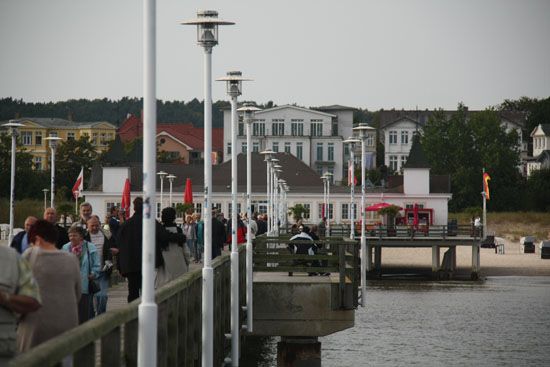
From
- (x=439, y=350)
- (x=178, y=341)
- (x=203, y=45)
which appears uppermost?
(x=203, y=45)

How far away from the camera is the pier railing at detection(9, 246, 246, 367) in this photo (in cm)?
840

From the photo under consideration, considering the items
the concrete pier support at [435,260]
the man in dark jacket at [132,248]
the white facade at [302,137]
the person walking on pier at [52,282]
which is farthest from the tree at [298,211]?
the person walking on pier at [52,282]

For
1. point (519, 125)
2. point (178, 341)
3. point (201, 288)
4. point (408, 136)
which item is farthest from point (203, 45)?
point (519, 125)

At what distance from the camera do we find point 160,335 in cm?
1244

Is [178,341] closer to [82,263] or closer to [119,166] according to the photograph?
[82,263]

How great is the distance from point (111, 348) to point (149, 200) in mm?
1415

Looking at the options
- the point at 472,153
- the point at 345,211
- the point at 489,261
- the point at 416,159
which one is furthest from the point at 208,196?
the point at 472,153

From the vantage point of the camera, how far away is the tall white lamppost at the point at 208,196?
1577 centimetres

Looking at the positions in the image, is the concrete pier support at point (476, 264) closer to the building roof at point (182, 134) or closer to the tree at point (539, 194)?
the tree at point (539, 194)

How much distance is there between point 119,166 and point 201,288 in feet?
290

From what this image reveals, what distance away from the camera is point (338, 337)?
41500 mm

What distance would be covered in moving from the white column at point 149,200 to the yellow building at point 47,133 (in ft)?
455

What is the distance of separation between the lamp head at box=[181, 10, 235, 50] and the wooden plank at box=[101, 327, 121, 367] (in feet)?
22.7

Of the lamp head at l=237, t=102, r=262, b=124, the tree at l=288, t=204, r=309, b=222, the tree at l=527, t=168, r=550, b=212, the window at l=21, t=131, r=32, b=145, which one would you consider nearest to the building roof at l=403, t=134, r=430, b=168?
the tree at l=288, t=204, r=309, b=222
